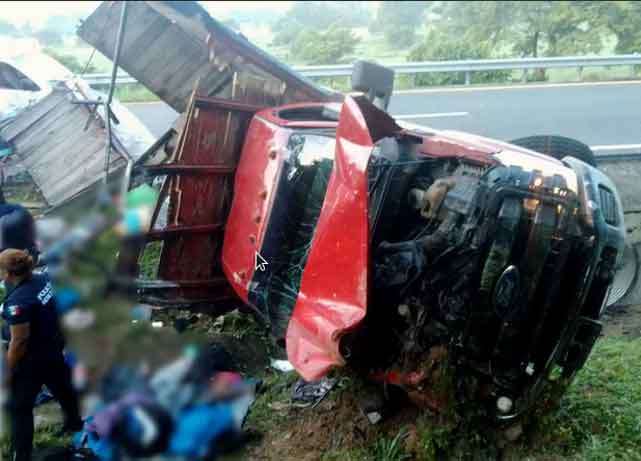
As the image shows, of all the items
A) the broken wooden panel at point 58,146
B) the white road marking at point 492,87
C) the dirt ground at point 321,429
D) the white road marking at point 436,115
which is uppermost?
the white road marking at point 492,87

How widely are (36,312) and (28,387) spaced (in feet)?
1.58

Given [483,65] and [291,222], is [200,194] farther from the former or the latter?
[483,65]

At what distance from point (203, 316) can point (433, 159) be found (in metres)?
2.49

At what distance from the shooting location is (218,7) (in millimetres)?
3932

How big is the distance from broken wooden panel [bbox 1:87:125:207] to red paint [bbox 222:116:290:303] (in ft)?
8.24

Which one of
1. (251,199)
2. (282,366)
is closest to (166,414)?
(251,199)

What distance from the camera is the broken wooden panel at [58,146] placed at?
Answer: 6688 millimetres

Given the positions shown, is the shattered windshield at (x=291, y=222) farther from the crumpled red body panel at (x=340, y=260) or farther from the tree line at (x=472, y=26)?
the tree line at (x=472, y=26)

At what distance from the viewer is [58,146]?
7.07 meters

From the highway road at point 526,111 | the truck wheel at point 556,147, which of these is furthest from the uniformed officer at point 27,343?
the highway road at point 526,111

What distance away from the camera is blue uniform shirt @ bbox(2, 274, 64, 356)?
132 inches

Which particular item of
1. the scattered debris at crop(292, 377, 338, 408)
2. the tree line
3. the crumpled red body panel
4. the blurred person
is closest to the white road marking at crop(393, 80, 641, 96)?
the tree line

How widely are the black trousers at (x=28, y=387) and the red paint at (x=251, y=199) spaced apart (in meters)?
1.13

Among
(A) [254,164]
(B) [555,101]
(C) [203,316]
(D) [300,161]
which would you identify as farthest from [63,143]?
(B) [555,101]
